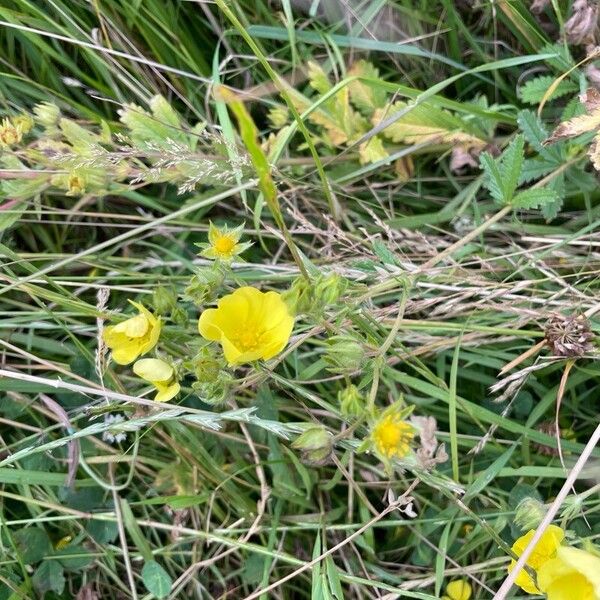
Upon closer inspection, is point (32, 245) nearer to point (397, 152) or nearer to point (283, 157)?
point (283, 157)

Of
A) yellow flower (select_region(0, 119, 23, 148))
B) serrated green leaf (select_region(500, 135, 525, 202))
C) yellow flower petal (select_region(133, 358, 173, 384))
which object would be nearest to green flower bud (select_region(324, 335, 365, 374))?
yellow flower petal (select_region(133, 358, 173, 384))

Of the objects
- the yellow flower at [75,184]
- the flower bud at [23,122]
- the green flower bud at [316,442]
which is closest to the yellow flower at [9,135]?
the flower bud at [23,122]

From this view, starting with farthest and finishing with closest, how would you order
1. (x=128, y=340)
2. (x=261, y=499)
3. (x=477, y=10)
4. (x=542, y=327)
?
(x=477, y=10), (x=261, y=499), (x=542, y=327), (x=128, y=340)

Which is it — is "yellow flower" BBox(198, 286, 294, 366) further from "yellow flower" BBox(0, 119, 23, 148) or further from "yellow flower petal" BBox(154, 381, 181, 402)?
"yellow flower" BBox(0, 119, 23, 148)

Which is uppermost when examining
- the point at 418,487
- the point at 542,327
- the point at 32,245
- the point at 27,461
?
the point at 32,245

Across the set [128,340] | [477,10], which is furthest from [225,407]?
[477,10]

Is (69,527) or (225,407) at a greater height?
(225,407)

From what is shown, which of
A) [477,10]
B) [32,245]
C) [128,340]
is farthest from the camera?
[32,245]
